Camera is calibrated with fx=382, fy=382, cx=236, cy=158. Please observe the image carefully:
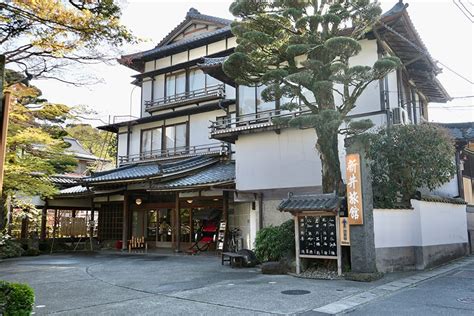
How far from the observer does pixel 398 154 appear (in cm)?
1162

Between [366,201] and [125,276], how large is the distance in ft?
24.4

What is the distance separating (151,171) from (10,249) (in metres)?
7.69

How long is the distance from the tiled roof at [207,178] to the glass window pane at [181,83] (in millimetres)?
6312

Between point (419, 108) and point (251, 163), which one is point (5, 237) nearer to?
point (251, 163)

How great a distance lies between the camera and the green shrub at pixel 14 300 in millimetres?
5383

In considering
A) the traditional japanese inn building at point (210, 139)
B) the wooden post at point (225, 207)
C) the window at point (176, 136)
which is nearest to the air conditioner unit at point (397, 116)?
the traditional japanese inn building at point (210, 139)

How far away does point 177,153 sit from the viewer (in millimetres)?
22203

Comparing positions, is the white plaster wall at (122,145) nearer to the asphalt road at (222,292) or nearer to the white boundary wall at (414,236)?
the asphalt road at (222,292)

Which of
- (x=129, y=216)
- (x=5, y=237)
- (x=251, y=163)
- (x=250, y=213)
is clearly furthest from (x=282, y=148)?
(x=5, y=237)

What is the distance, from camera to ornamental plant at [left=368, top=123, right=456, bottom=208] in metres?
11.6

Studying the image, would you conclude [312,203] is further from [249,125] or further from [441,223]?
[441,223]

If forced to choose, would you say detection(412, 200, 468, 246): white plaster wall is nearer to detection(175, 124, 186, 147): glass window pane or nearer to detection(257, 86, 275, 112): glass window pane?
detection(257, 86, 275, 112): glass window pane

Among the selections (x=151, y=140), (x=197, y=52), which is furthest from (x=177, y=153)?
(x=197, y=52)

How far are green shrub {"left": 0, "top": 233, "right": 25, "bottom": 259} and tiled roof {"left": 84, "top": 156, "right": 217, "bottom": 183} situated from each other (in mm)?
4555
